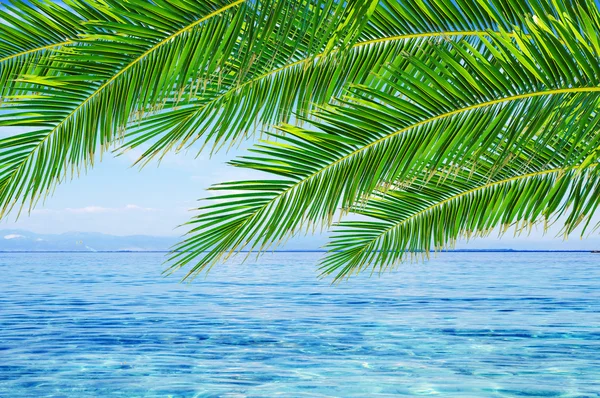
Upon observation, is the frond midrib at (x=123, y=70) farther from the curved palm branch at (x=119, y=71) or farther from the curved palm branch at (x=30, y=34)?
the curved palm branch at (x=30, y=34)

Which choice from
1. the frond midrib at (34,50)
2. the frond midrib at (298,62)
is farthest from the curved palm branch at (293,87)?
the frond midrib at (34,50)

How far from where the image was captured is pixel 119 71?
7.92ft

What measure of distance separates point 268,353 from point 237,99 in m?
7.02

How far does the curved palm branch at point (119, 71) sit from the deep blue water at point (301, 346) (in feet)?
16.6

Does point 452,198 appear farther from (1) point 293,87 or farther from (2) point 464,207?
(1) point 293,87

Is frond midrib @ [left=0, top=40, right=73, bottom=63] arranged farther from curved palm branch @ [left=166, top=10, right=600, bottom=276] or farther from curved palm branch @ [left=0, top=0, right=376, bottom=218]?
curved palm branch @ [left=166, top=10, right=600, bottom=276]

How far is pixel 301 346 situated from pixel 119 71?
322 inches

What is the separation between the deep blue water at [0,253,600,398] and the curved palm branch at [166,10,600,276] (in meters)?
4.60

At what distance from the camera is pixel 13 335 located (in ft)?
37.6

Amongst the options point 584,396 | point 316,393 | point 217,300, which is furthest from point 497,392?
point 217,300

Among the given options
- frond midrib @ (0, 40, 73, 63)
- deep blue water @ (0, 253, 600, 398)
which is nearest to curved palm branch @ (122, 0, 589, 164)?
frond midrib @ (0, 40, 73, 63)

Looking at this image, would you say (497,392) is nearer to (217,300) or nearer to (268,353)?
(268,353)

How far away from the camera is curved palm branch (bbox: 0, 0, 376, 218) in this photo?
2.20m

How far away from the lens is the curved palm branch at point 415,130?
2.13 m
